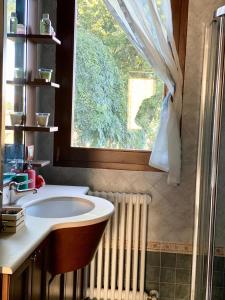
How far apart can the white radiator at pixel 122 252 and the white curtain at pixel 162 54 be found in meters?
0.31

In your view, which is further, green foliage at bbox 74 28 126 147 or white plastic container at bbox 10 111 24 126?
green foliage at bbox 74 28 126 147

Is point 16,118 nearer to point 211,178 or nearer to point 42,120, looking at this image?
point 42,120

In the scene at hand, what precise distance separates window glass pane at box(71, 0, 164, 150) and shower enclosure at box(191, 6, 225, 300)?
386mm

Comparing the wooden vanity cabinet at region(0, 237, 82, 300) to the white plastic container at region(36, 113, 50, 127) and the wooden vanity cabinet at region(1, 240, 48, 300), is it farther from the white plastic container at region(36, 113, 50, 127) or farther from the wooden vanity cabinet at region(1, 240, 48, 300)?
the white plastic container at region(36, 113, 50, 127)

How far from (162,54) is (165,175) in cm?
80

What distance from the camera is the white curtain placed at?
2293mm

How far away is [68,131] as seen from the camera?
2.64 metres

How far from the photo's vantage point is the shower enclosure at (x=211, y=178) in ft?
6.84

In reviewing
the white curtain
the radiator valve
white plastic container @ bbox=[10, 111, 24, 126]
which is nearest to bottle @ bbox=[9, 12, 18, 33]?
white plastic container @ bbox=[10, 111, 24, 126]

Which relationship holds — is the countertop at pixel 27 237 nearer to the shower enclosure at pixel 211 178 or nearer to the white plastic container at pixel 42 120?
the white plastic container at pixel 42 120

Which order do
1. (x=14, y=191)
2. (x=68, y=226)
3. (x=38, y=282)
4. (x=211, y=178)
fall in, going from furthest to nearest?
(x=211, y=178)
(x=14, y=191)
(x=68, y=226)
(x=38, y=282)

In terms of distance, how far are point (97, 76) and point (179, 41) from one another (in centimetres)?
60

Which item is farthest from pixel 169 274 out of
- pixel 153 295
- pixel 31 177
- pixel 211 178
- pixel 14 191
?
pixel 14 191

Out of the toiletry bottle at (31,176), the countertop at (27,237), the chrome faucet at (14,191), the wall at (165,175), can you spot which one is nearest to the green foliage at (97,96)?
the wall at (165,175)
